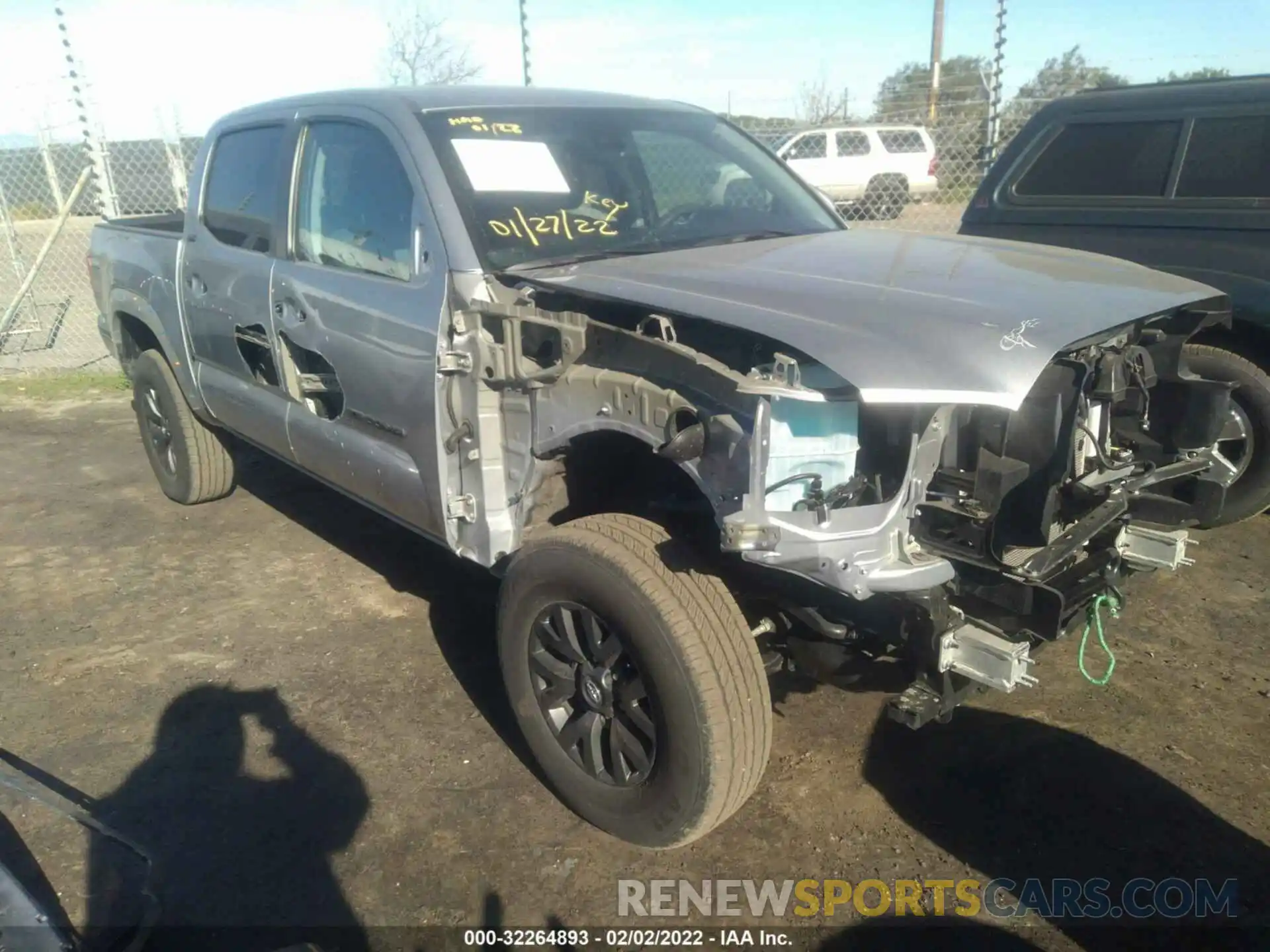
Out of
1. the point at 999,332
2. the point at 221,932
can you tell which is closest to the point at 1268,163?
the point at 999,332

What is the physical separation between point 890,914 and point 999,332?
1446mm

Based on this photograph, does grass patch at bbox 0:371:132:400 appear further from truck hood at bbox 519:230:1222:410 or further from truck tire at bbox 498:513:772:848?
truck hood at bbox 519:230:1222:410

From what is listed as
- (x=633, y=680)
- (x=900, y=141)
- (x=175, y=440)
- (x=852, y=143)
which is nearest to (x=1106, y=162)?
(x=633, y=680)

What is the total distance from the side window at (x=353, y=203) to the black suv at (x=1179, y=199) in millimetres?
3400

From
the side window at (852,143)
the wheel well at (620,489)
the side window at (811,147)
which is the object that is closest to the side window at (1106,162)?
the wheel well at (620,489)

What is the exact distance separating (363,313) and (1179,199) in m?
3.89

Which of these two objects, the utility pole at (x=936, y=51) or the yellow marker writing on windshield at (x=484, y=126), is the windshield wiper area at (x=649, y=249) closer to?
the yellow marker writing on windshield at (x=484, y=126)

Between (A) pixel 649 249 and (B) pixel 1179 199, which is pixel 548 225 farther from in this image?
(B) pixel 1179 199

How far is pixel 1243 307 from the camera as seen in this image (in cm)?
417

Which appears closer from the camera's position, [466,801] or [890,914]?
[890,914]

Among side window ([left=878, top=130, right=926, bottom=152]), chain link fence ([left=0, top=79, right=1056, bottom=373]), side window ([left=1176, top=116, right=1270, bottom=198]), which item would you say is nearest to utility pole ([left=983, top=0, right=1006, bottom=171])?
chain link fence ([left=0, top=79, right=1056, bottom=373])

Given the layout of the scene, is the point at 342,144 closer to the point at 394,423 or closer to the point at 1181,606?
the point at 394,423

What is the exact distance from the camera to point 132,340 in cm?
531

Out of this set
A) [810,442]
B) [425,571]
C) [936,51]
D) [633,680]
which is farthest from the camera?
[936,51]
